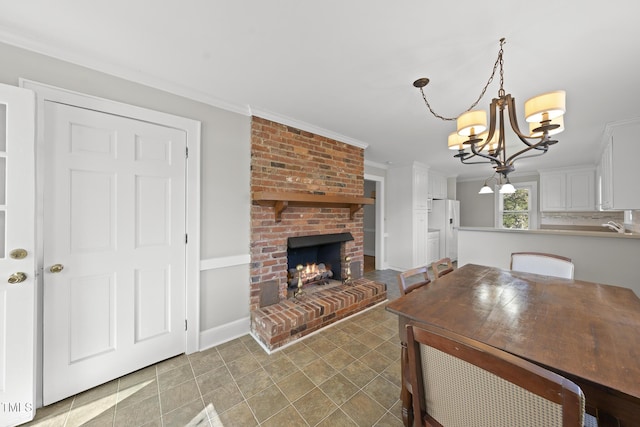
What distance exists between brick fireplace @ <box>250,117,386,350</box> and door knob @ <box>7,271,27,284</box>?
1.50 m

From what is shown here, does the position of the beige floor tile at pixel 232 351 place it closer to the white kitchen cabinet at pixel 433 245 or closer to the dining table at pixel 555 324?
the dining table at pixel 555 324

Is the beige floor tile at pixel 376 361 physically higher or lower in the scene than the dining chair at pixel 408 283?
lower

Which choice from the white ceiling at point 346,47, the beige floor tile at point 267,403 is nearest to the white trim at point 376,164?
the white ceiling at point 346,47

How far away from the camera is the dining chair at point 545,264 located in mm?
2092

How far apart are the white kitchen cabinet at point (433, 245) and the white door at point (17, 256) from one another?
5.64 meters

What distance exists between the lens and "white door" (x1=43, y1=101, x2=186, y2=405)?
1564 mm

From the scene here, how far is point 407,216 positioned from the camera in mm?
4785

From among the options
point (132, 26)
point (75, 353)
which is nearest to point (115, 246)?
point (75, 353)

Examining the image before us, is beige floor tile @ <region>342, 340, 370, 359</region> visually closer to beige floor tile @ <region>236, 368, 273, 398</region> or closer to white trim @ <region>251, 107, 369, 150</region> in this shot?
beige floor tile @ <region>236, 368, 273, 398</region>

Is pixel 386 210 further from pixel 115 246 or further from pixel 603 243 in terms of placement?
pixel 115 246

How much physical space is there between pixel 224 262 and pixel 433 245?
15.5 ft

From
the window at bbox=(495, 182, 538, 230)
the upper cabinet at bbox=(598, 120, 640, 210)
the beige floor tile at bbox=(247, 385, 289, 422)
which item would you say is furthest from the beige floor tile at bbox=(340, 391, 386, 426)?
the window at bbox=(495, 182, 538, 230)

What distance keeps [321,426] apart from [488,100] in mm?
2884

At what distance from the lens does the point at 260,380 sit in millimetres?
1779
